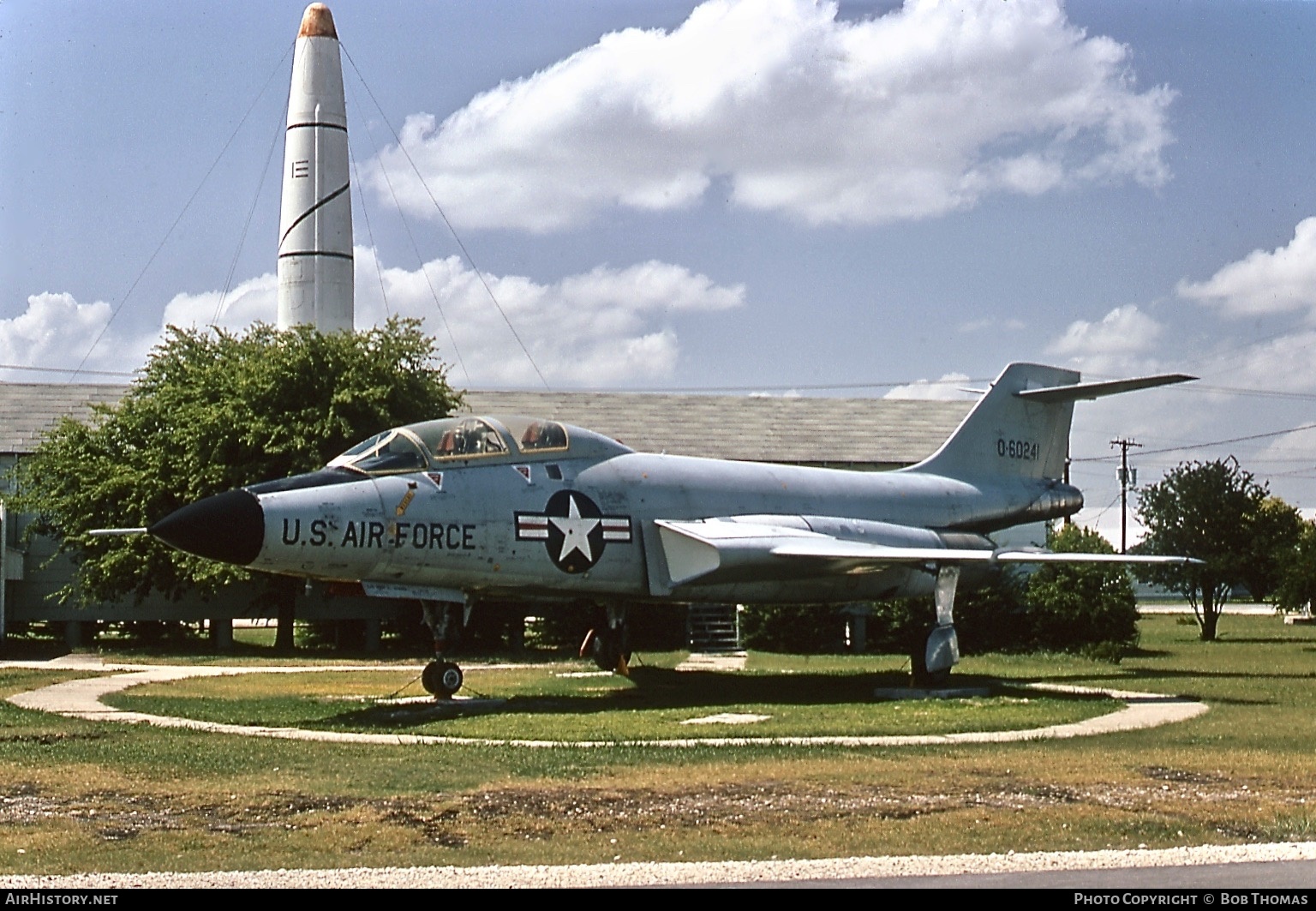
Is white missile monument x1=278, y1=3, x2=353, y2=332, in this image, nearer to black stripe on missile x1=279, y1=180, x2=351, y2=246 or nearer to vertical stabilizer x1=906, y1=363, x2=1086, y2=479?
black stripe on missile x1=279, y1=180, x2=351, y2=246

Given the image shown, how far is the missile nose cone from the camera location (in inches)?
1757

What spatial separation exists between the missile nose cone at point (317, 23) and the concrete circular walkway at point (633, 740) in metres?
25.6

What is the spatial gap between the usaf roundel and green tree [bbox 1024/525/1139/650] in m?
17.4

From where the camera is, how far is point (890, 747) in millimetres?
14445

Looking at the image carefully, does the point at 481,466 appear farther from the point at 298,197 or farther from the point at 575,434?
the point at 298,197

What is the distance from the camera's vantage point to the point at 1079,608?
34500 mm

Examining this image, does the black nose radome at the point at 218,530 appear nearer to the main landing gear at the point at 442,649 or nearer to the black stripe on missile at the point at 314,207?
the main landing gear at the point at 442,649

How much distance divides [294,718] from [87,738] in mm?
2835

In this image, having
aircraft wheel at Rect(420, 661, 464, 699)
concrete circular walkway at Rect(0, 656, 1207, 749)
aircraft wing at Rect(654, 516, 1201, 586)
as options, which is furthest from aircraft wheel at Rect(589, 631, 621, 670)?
concrete circular walkway at Rect(0, 656, 1207, 749)

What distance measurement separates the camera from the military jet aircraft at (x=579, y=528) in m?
17.5

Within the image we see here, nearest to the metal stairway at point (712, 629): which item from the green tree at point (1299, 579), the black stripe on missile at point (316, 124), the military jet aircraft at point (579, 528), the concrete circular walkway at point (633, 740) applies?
the military jet aircraft at point (579, 528)

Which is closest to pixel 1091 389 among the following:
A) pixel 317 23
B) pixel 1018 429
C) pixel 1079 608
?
pixel 1018 429

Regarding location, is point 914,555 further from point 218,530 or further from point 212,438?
point 212,438
